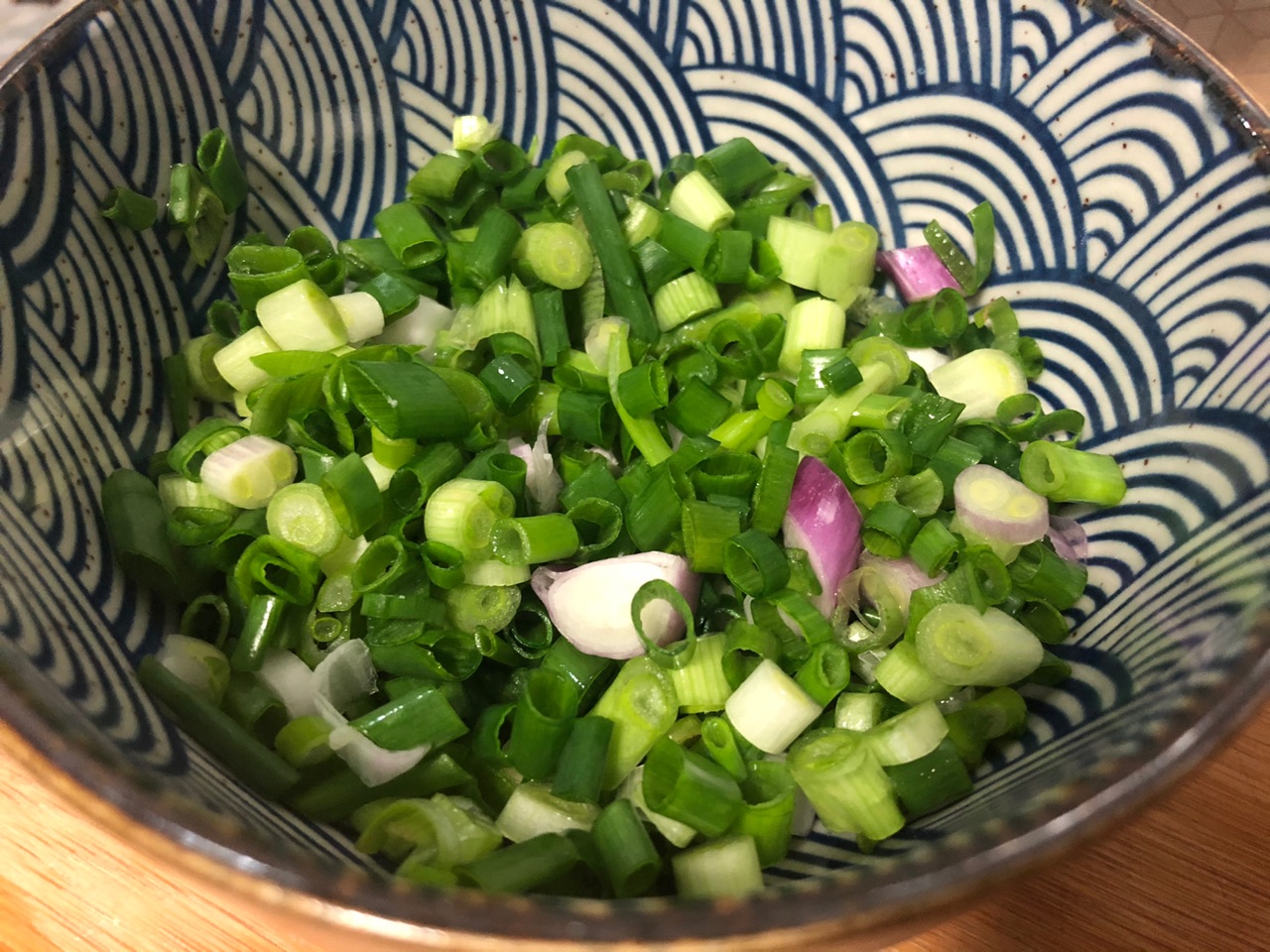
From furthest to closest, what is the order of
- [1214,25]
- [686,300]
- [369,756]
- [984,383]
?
1. [1214,25]
2. [686,300]
3. [984,383]
4. [369,756]

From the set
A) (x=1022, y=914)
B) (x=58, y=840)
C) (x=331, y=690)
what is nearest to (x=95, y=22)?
(x=331, y=690)

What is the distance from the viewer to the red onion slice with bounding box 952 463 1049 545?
50.1 inches

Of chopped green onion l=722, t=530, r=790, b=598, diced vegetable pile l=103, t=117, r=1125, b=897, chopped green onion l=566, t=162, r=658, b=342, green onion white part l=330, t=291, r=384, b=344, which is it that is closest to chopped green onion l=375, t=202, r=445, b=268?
diced vegetable pile l=103, t=117, r=1125, b=897

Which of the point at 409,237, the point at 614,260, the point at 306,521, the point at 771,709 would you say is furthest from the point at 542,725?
the point at 409,237

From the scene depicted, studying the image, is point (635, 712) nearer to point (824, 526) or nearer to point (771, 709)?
point (771, 709)

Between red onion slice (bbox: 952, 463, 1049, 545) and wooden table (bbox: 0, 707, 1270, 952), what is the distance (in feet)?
1.20

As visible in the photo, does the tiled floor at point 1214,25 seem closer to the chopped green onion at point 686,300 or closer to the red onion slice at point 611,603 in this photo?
the chopped green onion at point 686,300

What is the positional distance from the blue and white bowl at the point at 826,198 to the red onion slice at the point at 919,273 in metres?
0.07

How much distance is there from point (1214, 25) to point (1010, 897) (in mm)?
2253

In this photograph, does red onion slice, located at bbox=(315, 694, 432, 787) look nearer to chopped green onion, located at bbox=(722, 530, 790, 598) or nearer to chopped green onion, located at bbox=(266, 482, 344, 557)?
chopped green onion, located at bbox=(266, 482, 344, 557)

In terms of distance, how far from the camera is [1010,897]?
1.24m

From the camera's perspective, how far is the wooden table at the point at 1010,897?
1155mm

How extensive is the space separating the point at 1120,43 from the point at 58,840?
6.34 feet

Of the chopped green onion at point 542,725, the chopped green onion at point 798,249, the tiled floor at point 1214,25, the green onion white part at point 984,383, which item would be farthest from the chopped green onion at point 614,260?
the tiled floor at point 1214,25
